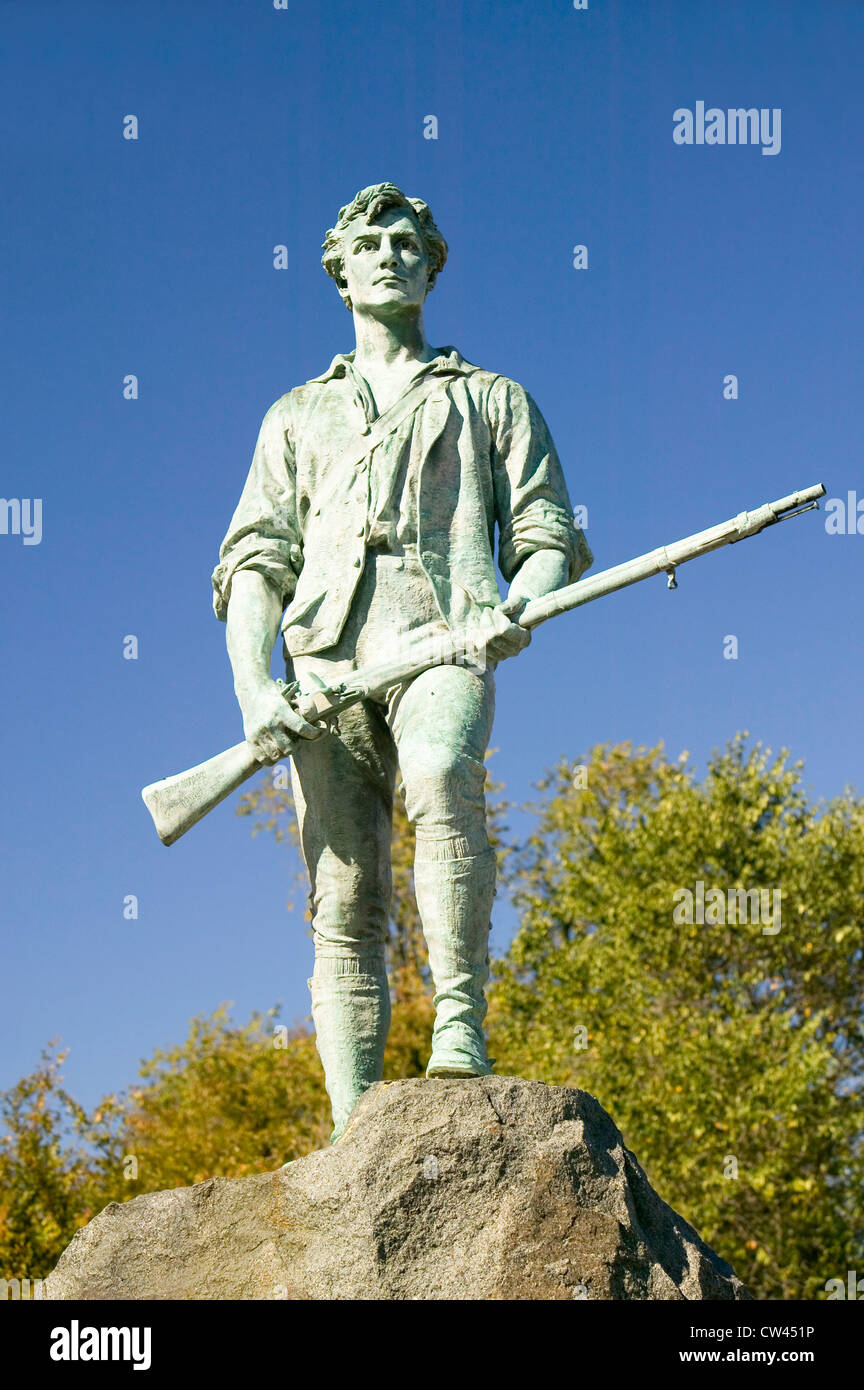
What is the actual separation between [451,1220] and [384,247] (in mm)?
4258

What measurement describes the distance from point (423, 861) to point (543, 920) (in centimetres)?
2253

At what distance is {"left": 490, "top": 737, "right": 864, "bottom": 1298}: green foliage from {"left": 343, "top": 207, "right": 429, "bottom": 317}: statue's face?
15.0m

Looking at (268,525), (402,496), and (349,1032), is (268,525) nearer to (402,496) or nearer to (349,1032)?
(402,496)

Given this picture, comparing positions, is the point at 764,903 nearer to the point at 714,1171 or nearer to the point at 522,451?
the point at 714,1171

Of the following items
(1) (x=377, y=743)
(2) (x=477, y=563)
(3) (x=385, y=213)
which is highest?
(3) (x=385, y=213)

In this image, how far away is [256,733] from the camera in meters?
7.18

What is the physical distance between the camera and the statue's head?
786cm

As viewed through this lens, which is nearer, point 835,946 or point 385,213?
point 385,213

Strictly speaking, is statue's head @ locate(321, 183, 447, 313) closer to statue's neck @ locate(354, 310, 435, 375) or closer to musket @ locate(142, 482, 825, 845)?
statue's neck @ locate(354, 310, 435, 375)

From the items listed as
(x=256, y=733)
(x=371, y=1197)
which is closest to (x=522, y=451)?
(x=256, y=733)

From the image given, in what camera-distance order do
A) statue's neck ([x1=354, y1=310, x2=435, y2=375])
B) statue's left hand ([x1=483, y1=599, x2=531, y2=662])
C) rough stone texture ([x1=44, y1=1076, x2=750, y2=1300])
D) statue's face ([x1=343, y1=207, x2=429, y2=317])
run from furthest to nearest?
1. statue's neck ([x1=354, y1=310, x2=435, y2=375])
2. statue's face ([x1=343, y1=207, x2=429, y2=317])
3. statue's left hand ([x1=483, y1=599, x2=531, y2=662])
4. rough stone texture ([x1=44, y1=1076, x2=750, y2=1300])

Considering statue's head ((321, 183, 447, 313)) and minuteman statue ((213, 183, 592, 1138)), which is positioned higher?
A: statue's head ((321, 183, 447, 313))

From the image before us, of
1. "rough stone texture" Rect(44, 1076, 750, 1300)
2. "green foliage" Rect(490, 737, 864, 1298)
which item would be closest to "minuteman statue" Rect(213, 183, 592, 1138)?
"rough stone texture" Rect(44, 1076, 750, 1300)

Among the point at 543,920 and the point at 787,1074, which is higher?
the point at 543,920
